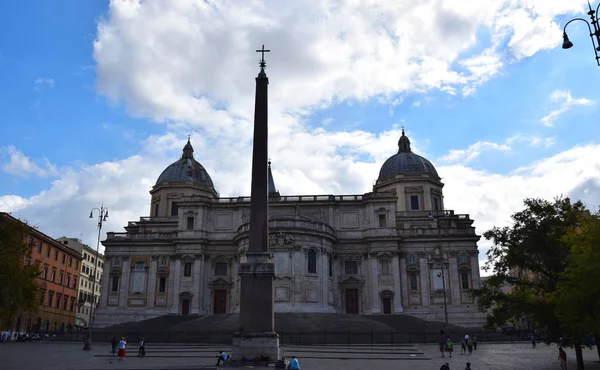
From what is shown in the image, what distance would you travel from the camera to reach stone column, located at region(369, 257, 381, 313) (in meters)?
57.1

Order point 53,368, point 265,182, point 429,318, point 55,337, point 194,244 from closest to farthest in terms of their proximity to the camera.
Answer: point 53,368 < point 265,182 < point 55,337 < point 429,318 < point 194,244

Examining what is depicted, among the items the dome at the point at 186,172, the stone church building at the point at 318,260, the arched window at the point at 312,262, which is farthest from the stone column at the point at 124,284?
the arched window at the point at 312,262

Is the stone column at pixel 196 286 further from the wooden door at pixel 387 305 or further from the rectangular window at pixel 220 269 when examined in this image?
the wooden door at pixel 387 305

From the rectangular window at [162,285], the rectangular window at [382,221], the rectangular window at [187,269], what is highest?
the rectangular window at [382,221]

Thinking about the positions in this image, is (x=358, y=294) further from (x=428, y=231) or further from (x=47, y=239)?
(x=47, y=239)

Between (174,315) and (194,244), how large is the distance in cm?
838

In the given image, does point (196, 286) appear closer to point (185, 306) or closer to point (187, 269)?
point (187, 269)

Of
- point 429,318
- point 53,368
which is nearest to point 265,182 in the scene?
point 53,368

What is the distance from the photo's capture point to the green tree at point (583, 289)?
21094 millimetres

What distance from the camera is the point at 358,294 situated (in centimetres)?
5866

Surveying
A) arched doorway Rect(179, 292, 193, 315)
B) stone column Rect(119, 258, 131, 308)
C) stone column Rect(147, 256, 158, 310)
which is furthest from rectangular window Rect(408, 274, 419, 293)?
stone column Rect(119, 258, 131, 308)

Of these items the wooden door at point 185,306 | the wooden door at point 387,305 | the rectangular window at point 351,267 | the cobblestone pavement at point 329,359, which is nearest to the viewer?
the cobblestone pavement at point 329,359

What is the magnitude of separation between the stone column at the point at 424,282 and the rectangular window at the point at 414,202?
1052 cm

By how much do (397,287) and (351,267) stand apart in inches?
225
